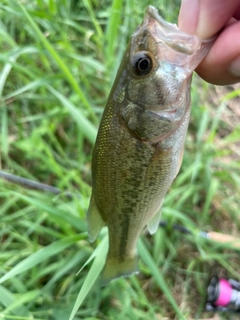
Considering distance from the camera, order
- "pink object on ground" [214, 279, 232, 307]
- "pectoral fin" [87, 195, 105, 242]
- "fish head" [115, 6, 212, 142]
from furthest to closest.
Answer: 1. "pink object on ground" [214, 279, 232, 307]
2. "pectoral fin" [87, 195, 105, 242]
3. "fish head" [115, 6, 212, 142]

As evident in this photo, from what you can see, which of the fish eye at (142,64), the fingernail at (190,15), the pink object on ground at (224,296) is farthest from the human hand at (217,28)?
the pink object on ground at (224,296)

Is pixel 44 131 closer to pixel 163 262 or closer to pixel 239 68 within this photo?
pixel 163 262

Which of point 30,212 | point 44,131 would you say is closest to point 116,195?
point 30,212

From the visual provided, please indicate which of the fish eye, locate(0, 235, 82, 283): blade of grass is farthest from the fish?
locate(0, 235, 82, 283): blade of grass

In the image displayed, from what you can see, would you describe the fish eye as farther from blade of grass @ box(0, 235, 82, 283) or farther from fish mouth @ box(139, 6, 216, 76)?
blade of grass @ box(0, 235, 82, 283)

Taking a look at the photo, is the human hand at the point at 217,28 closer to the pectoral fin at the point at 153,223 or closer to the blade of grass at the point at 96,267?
the pectoral fin at the point at 153,223

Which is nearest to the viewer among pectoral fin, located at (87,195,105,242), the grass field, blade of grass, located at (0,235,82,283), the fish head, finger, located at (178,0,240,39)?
finger, located at (178,0,240,39)

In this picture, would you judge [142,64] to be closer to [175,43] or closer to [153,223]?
[175,43]
